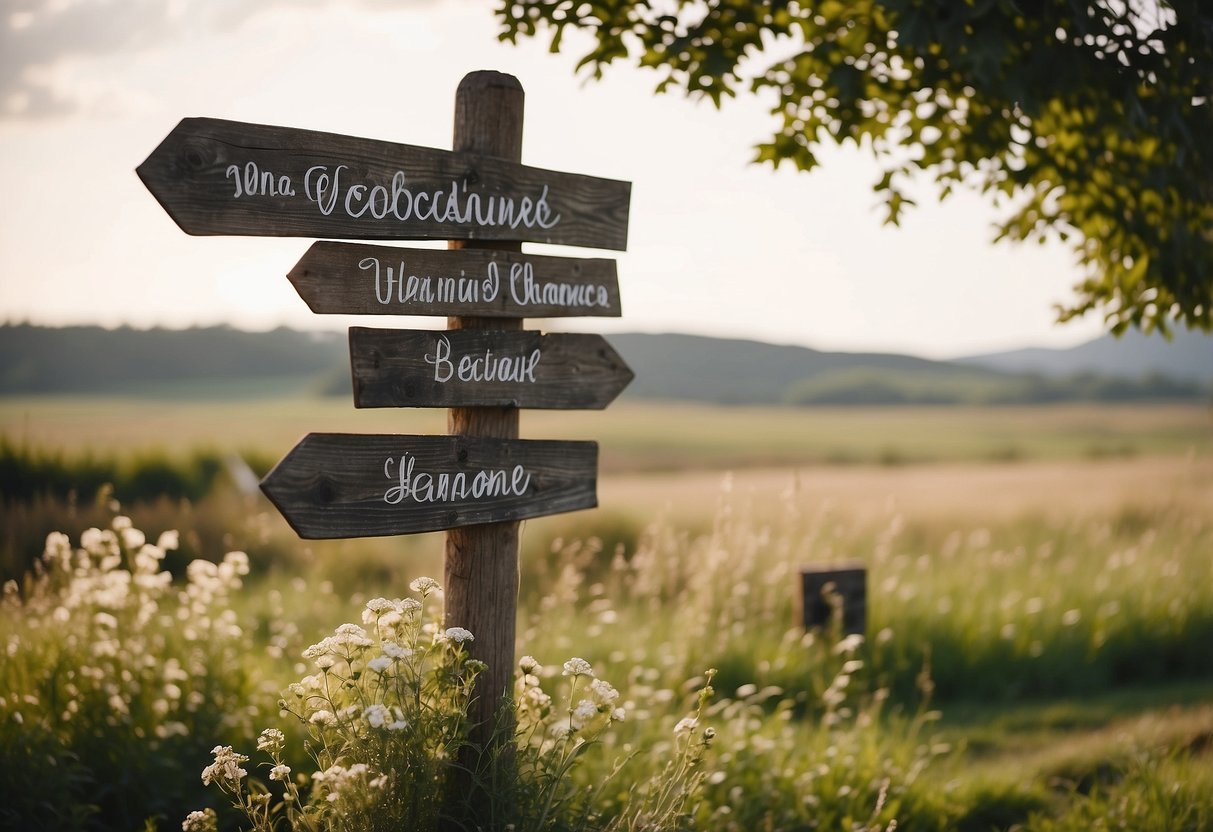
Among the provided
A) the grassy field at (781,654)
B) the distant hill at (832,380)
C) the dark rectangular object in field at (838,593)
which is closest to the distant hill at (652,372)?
the distant hill at (832,380)

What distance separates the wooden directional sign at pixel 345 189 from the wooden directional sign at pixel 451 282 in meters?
0.08

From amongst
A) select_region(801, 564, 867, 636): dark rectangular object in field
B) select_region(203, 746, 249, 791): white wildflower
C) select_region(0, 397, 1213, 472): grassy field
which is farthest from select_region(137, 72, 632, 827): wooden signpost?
select_region(0, 397, 1213, 472): grassy field

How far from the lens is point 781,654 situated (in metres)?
6.21

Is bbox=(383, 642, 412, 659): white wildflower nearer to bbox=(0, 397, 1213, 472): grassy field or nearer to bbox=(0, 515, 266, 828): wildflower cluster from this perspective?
bbox=(0, 515, 266, 828): wildflower cluster

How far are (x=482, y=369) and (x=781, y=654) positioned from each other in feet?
11.5

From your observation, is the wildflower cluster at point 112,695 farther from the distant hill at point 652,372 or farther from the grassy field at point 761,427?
the distant hill at point 652,372

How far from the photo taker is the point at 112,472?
475 inches

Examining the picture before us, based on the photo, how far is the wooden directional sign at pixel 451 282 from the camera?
319cm

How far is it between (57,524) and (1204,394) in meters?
63.5

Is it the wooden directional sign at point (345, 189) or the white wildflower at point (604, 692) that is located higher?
the wooden directional sign at point (345, 189)

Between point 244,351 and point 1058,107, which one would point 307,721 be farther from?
point 244,351

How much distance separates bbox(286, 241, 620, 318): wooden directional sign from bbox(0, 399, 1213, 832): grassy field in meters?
1.64

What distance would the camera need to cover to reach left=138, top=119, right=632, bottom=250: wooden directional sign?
2957 mm

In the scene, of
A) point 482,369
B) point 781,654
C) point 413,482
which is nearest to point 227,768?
point 413,482
